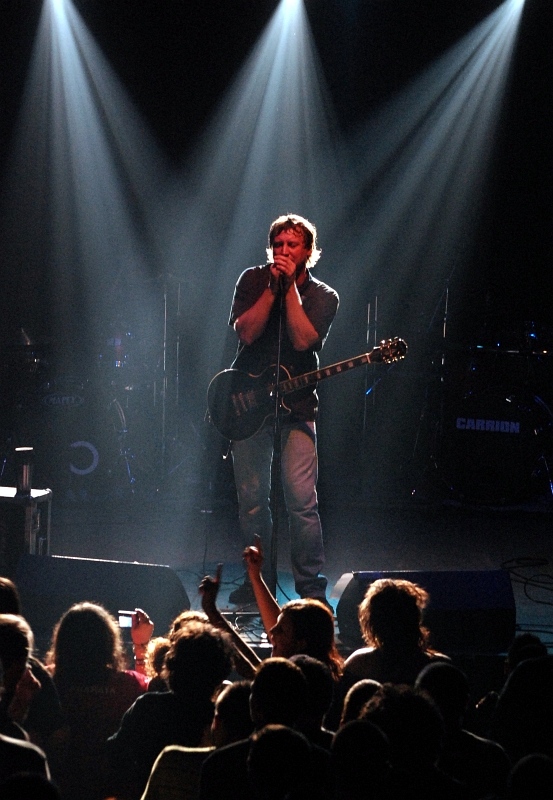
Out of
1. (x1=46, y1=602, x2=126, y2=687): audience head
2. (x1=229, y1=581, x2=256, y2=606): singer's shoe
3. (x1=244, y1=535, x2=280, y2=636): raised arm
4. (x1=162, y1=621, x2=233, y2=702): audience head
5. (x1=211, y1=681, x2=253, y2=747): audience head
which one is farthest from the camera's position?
(x1=229, y1=581, x2=256, y2=606): singer's shoe

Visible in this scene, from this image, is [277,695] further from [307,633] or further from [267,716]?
[307,633]

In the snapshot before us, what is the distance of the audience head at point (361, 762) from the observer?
1933 millimetres

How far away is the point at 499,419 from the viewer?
27.8 ft

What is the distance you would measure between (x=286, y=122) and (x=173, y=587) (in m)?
5.85

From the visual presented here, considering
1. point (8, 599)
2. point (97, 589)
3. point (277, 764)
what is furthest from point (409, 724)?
point (97, 589)

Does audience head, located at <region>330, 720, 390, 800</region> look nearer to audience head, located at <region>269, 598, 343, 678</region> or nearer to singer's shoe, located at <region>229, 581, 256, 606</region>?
audience head, located at <region>269, 598, 343, 678</region>

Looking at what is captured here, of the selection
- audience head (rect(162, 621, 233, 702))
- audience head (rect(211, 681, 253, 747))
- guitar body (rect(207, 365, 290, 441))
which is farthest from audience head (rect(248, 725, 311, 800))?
guitar body (rect(207, 365, 290, 441))

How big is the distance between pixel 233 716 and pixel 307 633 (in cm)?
77

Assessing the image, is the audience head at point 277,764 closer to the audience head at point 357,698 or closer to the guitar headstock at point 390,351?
the audience head at point 357,698

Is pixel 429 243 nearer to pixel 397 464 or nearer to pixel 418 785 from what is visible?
pixel 397 464

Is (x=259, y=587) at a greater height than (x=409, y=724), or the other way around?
(x=259, y=587)

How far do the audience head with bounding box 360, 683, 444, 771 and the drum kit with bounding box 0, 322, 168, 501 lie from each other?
263 inches

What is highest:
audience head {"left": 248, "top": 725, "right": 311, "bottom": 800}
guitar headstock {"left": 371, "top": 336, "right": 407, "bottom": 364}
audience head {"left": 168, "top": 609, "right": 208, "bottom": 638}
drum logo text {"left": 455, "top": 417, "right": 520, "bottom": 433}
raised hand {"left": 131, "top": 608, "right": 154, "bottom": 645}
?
drum logo text {"left": 455, "top": 417, "right": 520, "bottom": 433}

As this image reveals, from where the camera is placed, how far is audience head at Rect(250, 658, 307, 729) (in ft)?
7.48
